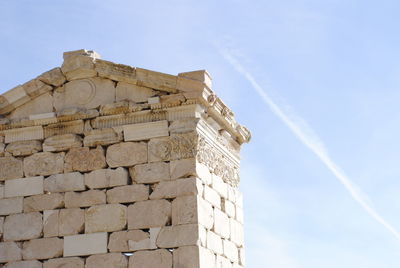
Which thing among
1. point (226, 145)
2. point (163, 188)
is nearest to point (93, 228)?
point (163, 188)

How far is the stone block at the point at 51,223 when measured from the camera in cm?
1135

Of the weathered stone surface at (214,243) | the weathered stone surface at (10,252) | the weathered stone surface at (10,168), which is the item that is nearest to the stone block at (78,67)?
the weathered stone surface at (10,168)

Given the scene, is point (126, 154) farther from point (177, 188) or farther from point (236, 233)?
point (236, 233)

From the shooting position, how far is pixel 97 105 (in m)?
11.8

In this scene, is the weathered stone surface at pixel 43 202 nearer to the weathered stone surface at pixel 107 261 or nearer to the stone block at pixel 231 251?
the weathered stone surface at pixel 107 261

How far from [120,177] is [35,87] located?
2.20m

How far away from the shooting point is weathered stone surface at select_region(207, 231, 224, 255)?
11.1 metres

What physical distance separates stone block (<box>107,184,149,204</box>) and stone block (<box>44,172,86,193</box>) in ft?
1.65

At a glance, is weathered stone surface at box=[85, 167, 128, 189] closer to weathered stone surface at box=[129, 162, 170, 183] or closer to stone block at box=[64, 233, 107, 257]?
weathered stone surface at box=[129, 162, 170, 183]

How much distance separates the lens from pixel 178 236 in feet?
35.0

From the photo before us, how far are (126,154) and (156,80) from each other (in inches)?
47.8

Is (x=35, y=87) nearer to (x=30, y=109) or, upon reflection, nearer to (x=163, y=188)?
(x=30, y=109)

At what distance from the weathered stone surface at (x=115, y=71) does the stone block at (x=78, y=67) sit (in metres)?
0.12

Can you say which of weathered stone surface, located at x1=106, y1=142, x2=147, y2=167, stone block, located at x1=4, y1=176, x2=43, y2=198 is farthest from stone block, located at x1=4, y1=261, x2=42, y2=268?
weathered stone surface, located at x1=106, y1=142, x2=147, y2=167
